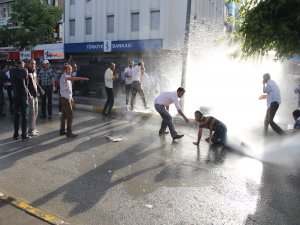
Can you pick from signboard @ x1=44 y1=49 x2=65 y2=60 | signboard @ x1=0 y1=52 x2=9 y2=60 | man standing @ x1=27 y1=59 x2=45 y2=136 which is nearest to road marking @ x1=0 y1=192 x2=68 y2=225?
man standing @ x1=27 y1=59 x2=45 y2=136

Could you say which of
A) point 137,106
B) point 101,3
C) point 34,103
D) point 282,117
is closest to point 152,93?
point 137,106

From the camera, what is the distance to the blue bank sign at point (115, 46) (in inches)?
1091

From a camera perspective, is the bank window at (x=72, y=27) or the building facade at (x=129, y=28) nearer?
the building facade at (x=129, y=28)

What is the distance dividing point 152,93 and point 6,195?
12.2 metres

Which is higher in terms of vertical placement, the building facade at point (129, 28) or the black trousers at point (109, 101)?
the building facade at point (129, 28)

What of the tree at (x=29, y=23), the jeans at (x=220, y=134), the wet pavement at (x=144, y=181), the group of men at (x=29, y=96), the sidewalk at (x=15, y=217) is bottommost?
the wet pavement at (x=144, y=181)

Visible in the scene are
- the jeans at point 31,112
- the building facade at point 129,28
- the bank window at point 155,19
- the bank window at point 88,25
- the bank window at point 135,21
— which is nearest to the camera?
the jeans at point 31,112

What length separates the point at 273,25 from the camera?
636 centimetres

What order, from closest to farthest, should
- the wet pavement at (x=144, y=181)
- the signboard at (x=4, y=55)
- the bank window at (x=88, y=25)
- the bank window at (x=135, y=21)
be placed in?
the wet pavement at (x=144, y=181) < the bank window at (x=135, y=21) < the bank window at (x=88, y=25) < the signboard at (x=4, y=55)

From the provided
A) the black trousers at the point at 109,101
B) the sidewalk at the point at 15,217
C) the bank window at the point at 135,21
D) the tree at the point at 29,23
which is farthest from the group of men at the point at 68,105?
the bank window at the point at 135,21

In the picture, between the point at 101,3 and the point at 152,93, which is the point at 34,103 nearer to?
the point at 152,93

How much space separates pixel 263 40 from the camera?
21.7 feet

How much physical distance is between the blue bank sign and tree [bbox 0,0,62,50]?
15.8 feet

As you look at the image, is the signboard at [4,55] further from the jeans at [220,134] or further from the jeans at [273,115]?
the jeans at [220,134]
